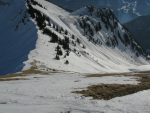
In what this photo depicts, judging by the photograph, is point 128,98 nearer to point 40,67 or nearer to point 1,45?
point 40,67

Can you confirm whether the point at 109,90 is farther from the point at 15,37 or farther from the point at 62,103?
the point at 15,37

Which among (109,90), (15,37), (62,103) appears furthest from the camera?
(15,37)

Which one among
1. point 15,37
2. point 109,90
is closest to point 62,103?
point 109,90

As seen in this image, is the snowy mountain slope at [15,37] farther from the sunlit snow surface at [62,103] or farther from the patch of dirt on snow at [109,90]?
the sunlit snow surface at [62,103]

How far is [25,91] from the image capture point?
36250 mm

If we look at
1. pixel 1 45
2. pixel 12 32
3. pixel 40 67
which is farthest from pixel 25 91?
pixel 12 32

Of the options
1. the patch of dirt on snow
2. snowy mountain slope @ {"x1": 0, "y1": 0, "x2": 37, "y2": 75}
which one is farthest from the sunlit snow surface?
snowy mountain slope @ {"x1": 0, "y1": 0, "x2": 37, "y2": 75}

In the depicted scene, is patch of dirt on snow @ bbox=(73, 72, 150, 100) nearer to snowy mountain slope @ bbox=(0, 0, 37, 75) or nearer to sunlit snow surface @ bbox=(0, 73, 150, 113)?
sunlit snow surface @ bbox=(0, 73, 150, 113)

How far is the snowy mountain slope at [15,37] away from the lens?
109 metres

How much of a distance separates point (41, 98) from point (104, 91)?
8.54 m

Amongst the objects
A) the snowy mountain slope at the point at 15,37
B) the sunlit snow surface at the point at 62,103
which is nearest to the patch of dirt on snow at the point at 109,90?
the sunlit snow surface at the point at 62,103

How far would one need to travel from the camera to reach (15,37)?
498ft

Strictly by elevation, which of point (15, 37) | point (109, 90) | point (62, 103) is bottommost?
point (62, 103)

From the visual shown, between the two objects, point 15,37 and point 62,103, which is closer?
point 62,103
